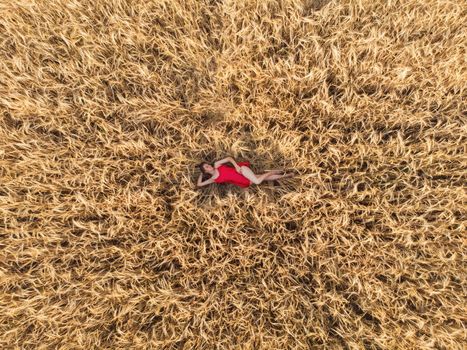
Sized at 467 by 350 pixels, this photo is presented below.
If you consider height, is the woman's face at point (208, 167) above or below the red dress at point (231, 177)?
above

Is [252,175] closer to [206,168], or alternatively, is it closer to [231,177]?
[231,177]

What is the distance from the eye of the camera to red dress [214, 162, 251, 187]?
231 cm

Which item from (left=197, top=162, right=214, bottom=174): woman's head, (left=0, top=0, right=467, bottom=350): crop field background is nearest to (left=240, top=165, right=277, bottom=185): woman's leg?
(left=0, top=0, right=467, bottom=350): crop field background

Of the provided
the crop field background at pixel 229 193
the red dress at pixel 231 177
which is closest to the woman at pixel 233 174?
the red dress at pixel 231 177

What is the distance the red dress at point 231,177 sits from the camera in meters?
2.31

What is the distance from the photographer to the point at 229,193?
7.80ft

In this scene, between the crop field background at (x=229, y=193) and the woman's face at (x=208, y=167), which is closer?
the crop field background at (x=229, y=193)

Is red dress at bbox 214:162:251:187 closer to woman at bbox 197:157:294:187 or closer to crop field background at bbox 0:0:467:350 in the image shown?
woman at bbox 197:157:294:187

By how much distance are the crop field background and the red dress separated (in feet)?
0.46

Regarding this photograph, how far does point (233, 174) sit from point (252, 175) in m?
0.16

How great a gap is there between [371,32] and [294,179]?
127 cm

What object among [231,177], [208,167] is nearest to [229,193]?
[231,177]

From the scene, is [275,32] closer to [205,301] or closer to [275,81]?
[275,81]

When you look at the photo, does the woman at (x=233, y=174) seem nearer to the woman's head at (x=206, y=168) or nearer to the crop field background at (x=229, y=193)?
the woman's head at (x=206, y=168)
